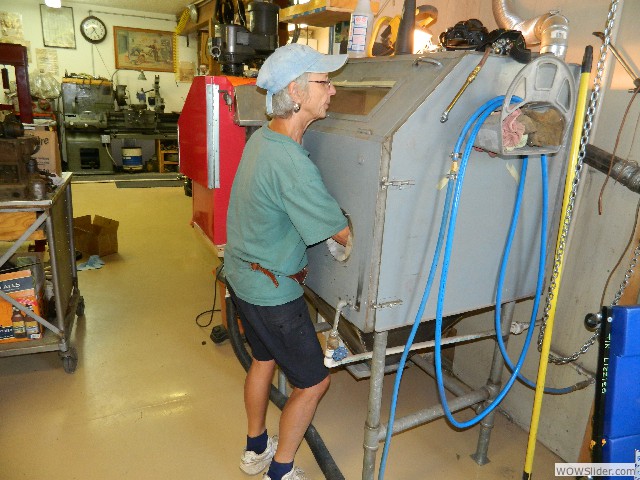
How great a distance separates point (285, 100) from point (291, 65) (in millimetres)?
106

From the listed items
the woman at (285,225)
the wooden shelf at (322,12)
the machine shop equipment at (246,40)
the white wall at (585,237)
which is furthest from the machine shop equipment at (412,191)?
the wooden shelf at (322,12)

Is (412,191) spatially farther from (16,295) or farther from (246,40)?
(16,295)

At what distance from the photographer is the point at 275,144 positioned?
144 cm

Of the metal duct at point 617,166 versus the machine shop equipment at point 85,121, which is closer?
the metal duct at point 617,166

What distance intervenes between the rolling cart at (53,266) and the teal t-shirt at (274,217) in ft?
3.87

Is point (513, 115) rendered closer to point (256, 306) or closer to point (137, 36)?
point (256, 306)

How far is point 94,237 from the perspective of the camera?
424 centimetres

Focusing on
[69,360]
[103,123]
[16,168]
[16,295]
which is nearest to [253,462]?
[69,360]

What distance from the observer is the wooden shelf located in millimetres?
2199

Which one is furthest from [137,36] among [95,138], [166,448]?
[166,448]

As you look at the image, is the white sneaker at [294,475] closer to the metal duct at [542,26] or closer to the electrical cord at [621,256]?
the electrical cord at [621,256]

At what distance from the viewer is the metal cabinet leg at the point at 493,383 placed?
1883mm

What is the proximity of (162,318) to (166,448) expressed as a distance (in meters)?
1.29

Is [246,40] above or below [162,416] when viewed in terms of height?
above
